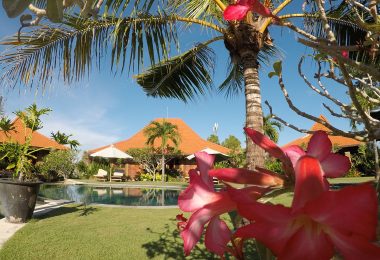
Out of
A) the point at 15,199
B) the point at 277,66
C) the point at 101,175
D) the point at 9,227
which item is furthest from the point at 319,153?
the point at 101,175

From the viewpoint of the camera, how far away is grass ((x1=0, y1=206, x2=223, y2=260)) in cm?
437

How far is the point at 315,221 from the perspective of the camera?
253 millimetres

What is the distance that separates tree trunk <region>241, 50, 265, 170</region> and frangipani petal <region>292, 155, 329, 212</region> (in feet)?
11.8

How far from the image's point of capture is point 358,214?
0.23 metres

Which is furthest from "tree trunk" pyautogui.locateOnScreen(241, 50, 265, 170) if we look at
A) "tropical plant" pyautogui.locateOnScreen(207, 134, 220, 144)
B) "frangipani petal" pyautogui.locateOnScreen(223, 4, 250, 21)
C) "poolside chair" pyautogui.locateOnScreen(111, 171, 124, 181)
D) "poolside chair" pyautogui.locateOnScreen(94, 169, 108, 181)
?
"tropical plant" pyautogui.locateOnScreen(207, 134, 220, 144)

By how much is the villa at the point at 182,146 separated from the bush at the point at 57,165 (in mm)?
5353

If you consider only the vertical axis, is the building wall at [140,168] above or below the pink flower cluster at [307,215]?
above

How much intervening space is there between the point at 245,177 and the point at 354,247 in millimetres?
160

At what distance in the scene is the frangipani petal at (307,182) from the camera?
0.26 meters

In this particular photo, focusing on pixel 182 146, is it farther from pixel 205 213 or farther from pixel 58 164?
pixel 205 213

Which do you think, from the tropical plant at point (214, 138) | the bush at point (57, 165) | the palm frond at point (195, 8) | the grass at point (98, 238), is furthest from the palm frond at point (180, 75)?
the tropical plant at point (214, 138)

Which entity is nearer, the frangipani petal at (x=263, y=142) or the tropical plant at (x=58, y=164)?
the frangipani petal at (x=263, y=142)

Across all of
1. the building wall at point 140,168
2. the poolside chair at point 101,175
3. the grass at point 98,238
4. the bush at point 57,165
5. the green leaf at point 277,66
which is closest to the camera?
the green leaf at point 277,66

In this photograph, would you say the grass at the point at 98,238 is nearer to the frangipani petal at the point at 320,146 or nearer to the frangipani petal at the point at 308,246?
the frangipani petal at the point at 320,146
